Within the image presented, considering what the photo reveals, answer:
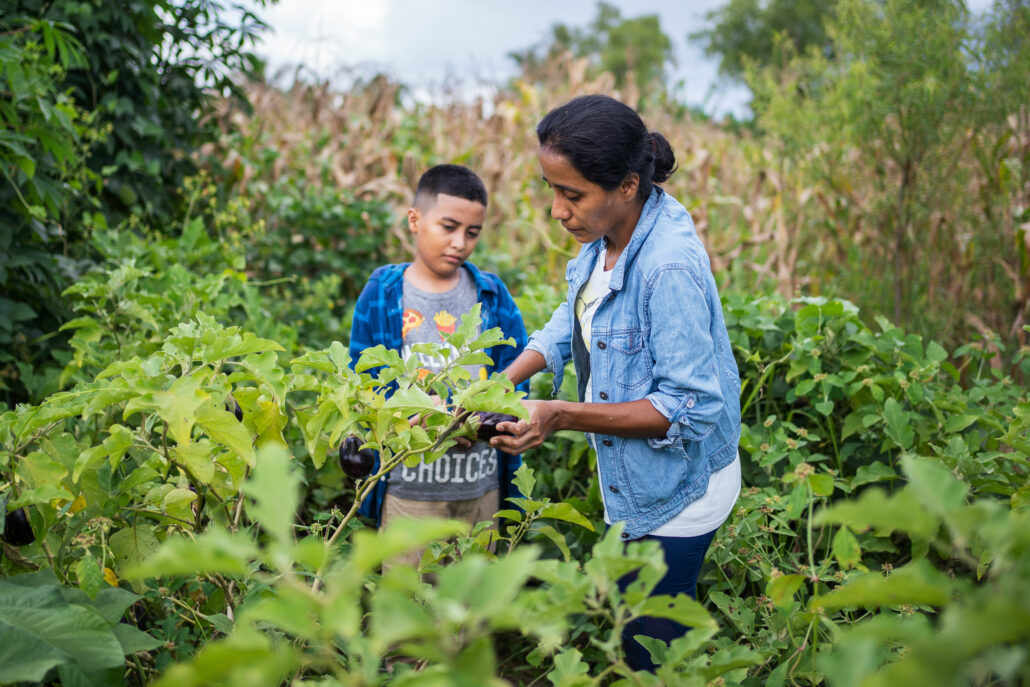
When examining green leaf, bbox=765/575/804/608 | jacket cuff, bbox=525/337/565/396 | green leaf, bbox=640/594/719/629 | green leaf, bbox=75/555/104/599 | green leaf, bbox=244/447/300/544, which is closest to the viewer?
green leaf, bbox=244/447/300/544

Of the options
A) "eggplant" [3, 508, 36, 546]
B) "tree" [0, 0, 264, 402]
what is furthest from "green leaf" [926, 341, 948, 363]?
"tree" [0, 0, 264, 402]

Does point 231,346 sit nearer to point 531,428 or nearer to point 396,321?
point 531,428

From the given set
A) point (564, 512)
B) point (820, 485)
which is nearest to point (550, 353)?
point (564, 512)

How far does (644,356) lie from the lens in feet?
5.84

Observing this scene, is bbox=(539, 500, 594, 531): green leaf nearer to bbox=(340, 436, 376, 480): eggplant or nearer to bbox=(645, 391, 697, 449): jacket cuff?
bbox=(645, 391, 697, 449): jacket cuff

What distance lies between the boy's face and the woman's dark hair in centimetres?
77

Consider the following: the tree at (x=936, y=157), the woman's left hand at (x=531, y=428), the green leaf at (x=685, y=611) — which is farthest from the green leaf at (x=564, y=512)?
the tree at (x=936, y=157)

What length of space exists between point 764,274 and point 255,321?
141 inches

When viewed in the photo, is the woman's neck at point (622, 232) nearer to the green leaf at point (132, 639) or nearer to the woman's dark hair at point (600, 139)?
the woman's dark hair at point (600, 139)

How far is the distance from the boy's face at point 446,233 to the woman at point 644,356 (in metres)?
0.71

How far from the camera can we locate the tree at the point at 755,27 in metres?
27.9

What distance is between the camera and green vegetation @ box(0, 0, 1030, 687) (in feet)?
2.20

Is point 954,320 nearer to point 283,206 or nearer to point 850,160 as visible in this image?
point 850,160

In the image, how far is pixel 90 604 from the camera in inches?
50.1
